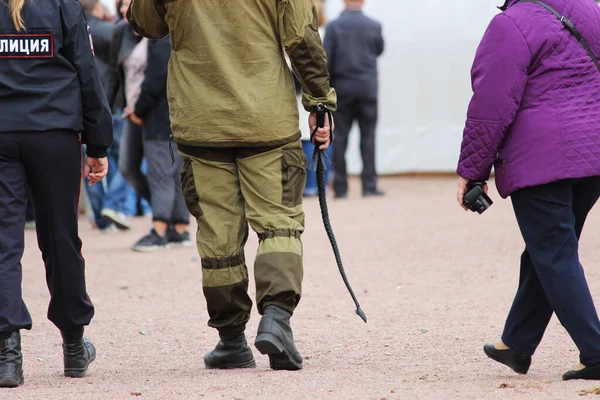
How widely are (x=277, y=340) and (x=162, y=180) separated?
15.5 ft

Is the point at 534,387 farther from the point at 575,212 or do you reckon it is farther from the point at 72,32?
the point at 72,32

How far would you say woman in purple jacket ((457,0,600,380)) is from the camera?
4324mm

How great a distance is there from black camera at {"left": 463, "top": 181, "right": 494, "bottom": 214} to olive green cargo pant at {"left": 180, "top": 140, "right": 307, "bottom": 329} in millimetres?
798

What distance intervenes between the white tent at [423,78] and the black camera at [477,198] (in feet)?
35.7

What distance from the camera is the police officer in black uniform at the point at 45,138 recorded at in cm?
471

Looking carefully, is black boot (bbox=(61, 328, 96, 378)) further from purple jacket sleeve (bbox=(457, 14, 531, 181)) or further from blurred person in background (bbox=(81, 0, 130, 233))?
blurred person in background (bbox=(81, 0, 130, 233))

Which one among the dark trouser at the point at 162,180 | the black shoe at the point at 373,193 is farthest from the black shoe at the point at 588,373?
the black shoe at the point at 373,193

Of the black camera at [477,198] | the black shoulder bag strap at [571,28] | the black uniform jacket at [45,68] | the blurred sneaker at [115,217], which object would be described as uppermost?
the black shoulder bag strap at [571,28]

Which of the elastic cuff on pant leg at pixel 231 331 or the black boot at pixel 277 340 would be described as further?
the elastic cuff on pant leg at pixel 231 331

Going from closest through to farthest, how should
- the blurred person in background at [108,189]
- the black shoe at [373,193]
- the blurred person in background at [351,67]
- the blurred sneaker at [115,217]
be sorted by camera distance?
1. the blurred person in background at [108,189]
2. the blurred sneaker at [115,217]
3. the blurred person in background at [351,67]
4. the black shoe at [373,193]

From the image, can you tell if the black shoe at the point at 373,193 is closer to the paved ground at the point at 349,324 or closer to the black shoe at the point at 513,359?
the paved ground at the point at 349,324

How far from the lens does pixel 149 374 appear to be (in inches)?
199

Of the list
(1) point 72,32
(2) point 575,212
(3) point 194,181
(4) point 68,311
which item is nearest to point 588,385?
(2) point 575,212

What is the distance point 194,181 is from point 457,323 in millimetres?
1833
